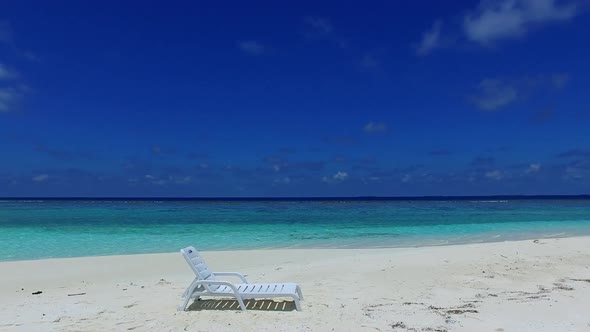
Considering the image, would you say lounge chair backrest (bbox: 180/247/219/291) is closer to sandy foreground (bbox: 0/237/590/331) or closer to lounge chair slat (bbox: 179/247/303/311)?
lounge chair slat (bbox: 179/247/303/311)

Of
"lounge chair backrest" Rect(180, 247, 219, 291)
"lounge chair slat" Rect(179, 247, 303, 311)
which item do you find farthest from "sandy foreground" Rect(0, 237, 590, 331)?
"lounge chair backrest" Rect(180, 247, 219, 291)

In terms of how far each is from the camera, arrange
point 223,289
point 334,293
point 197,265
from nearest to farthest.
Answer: point 223,289 < point 197,265 < point 334,293

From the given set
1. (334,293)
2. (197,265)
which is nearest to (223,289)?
(197,265)

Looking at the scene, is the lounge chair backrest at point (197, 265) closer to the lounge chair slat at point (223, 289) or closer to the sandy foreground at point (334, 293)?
the lounge chair slat at point (223, 289)

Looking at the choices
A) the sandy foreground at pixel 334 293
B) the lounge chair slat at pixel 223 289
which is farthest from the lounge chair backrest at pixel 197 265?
the sandy foreground at pixel 334 293

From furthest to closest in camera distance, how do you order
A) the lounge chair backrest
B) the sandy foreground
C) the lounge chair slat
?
1. the lounge chair backrest
2. the lounge chair slat
3. the sandy foreground

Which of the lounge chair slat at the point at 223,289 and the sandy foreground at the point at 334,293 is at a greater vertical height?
the lounge chair slat at the point at 223,289

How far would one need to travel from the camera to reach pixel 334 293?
731 centimetres

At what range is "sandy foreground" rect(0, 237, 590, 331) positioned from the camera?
5.65 meters

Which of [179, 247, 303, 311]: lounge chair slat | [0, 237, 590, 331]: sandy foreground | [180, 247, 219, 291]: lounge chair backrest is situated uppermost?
[180, 247, 219, 291]: lounge chair backrest

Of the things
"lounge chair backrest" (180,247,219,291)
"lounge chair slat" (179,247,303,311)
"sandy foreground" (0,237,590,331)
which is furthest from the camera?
"lounge chair backrest" (180,247,219,291)

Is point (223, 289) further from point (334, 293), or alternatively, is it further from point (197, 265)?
point (334, 293)

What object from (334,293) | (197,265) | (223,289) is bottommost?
(334,293)

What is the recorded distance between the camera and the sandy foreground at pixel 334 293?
18.5 ft
